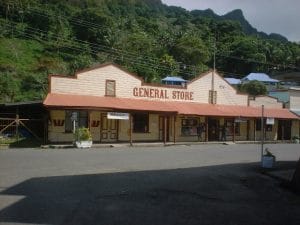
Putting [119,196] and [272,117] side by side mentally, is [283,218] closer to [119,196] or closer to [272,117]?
[119,196]

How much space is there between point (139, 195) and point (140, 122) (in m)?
22.2

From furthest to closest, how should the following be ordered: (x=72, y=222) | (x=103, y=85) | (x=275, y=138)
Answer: (x=275, y=138)
(x=103, y=85)
(x=72, y=222)

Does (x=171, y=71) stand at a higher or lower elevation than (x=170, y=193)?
higher

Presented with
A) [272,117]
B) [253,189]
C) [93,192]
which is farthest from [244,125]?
[93,192]

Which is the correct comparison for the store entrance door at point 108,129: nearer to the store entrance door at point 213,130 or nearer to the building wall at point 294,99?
the store entrance door at point 213,130

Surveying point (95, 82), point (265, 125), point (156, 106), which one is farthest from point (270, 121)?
point (95, 82)

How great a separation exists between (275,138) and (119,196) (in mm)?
34277

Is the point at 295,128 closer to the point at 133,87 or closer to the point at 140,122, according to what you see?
the point at 140,122

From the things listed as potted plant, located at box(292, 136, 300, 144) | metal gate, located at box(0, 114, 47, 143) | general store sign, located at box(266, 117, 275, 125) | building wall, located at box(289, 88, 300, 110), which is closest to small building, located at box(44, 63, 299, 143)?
general store sign, located at box(266, 117, 275, 125)

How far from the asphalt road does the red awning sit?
10516 millimetres

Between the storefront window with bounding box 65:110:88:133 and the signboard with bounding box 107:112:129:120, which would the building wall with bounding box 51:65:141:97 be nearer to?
the storefront window with bounding box 65:110:88:133

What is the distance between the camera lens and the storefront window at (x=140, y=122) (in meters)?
32.2

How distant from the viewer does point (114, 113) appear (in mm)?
28828

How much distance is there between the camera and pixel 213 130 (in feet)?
123
